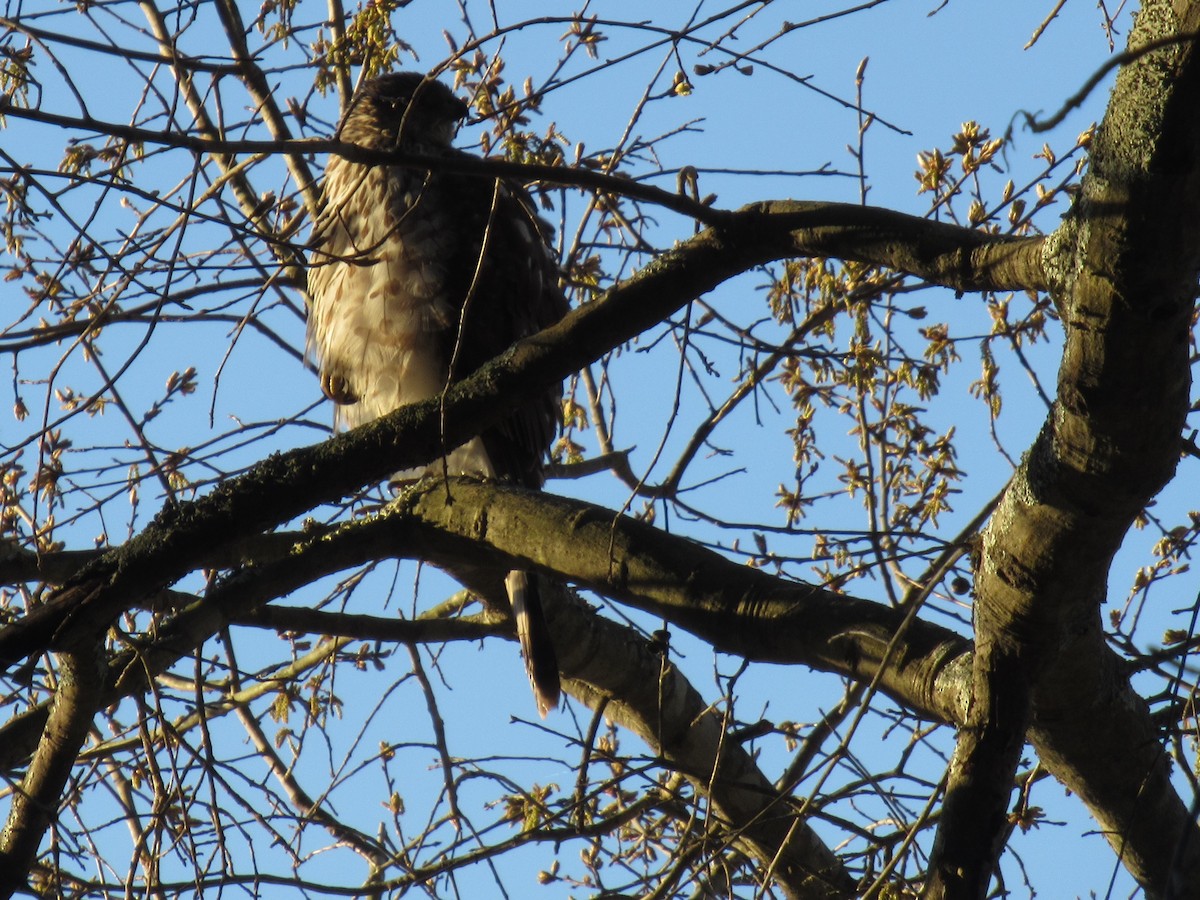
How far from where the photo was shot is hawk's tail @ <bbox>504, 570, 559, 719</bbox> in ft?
12.1

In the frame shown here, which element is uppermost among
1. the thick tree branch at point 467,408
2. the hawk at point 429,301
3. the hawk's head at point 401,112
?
the hawk's head at point 401,112

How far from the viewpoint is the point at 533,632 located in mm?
3725

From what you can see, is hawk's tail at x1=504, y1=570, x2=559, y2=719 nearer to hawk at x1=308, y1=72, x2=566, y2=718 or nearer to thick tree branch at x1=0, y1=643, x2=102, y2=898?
hawk at x1=308, y1=72, x2=566, y2=718

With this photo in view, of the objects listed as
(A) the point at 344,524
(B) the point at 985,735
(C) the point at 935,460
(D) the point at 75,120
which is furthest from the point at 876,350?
(D) the point at 75,120

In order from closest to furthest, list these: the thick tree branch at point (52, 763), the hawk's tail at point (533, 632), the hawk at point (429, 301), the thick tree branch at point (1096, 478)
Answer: the thick tree branch at point (1096, 478)
the thick tree branch at point (52, 763)
the hawk's tail at point (533, 632)
the hawk at point (429, 301)

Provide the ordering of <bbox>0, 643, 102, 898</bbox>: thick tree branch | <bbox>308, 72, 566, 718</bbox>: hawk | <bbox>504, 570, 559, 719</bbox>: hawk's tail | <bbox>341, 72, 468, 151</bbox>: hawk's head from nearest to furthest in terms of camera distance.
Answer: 1. <bbox>0, 643, 102, 898</bbox>: thick tree branch
2. <bbox>504, 570, 559, 719</bbox>: hawk's tail
3. <bbox>308, 72, 566, 718</bbox>: hawk
4. <bbox>341, 72, 468, 151</bbox>: hawk's head

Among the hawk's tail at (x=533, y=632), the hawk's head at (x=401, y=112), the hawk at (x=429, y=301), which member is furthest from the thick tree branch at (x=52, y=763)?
the hawk's head at (x=401, y=112)

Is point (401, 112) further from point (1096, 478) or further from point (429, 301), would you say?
point (1096, 478)

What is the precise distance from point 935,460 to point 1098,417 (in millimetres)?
2203

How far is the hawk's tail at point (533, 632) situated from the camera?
3680 mm

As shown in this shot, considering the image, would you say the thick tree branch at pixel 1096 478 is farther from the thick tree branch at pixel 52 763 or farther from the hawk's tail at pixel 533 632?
the thick tree branch at pixel 52 763

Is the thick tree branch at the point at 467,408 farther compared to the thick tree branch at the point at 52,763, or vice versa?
the thick tree branch at the point at 52,763

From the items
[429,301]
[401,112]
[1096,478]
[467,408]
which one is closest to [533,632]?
[429,301]

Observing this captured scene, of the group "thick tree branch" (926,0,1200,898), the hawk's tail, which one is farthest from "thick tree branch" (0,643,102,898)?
"thick tree branch" (926,0,1200,898)
